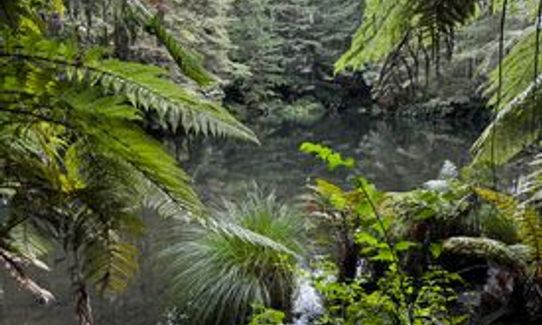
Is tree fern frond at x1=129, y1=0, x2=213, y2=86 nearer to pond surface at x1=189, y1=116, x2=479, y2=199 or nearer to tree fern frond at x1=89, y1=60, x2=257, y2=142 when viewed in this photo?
tree fern frond at x1=89, y1=60, x2=257, y2=142

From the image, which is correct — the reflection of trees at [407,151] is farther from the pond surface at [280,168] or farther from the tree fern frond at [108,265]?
the tree fern frond at [108,265]

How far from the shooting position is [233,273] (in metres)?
6.15

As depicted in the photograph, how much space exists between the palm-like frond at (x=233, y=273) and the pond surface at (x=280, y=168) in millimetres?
473

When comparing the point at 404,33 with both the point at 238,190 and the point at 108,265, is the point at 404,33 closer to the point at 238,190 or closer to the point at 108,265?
the point at 108,265

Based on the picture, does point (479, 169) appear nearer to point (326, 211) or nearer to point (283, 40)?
point (326, 211)

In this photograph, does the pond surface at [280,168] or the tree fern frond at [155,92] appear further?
the pond surface at [280,168]

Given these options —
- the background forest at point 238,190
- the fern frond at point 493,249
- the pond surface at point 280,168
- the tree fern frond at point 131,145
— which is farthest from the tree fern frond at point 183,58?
the fern frond at point 493,249

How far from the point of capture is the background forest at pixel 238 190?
42.5 inches

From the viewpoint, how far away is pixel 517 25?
18.5 meters

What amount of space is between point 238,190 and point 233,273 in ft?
20.5

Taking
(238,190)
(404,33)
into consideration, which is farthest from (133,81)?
(238,190)

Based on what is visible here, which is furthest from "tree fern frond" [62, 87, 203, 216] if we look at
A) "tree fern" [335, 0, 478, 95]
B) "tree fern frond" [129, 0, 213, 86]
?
"tree fern" [335, 0, 478, 95]

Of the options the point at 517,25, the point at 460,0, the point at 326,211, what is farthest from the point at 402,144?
the point at 460,0

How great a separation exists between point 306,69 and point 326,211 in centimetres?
2560
